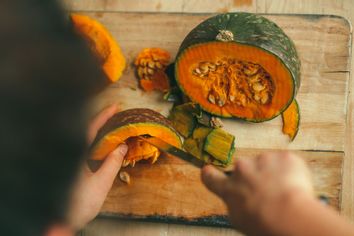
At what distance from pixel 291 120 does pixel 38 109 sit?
0.95 metres

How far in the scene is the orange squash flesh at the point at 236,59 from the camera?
121cm

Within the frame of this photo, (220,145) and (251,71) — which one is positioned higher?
(251,71)

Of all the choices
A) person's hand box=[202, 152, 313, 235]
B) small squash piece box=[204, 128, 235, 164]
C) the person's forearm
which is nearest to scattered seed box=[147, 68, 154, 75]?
small squash piece box=[204, 128, 235, 164]

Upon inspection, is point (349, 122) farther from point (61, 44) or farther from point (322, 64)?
point (61, 44)

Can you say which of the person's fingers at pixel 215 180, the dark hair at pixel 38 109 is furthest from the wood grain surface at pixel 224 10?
the dark hair at pixel 38 109

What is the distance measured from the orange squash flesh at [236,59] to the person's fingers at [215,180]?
54 centimetres

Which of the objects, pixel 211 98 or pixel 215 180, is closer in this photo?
pixel 215 180

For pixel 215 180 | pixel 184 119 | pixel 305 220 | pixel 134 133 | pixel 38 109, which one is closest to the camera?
pixel 38 109

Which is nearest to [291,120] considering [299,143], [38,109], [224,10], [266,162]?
[299,143]

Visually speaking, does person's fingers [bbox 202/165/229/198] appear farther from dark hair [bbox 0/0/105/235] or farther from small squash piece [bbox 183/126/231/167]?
small squash piece [bbox 183/126/231/167]

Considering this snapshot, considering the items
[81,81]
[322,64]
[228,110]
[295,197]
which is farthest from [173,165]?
[81,81]

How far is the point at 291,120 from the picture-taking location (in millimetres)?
1324

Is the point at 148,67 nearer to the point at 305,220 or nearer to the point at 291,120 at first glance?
the point at 291,120

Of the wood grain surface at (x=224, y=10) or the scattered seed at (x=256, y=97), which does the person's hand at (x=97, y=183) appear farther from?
the scattered seed at (x=256, y=97)
